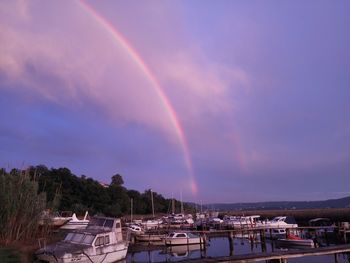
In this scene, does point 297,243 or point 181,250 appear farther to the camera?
point 181,250

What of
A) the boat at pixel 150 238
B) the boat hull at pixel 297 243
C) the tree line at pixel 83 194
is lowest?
the boat hull at pixel 297 243

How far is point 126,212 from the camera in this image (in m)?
103

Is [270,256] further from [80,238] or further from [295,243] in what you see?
[295,243]

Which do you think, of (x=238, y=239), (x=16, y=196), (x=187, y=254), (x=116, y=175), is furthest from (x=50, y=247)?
(x=116, y=175)

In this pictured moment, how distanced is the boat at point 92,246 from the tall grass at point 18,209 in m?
3.12

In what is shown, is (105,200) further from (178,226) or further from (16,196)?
(16,196)

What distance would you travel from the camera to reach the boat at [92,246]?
29.6 metres

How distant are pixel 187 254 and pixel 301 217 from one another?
51.9 metres

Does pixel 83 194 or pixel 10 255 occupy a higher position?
pixel 83 194

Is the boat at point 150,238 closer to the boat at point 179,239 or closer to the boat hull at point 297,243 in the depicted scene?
the boat at point 179,239

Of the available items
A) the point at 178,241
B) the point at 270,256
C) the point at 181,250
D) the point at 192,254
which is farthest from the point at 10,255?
the point at 178,241

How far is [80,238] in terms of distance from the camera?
111ft

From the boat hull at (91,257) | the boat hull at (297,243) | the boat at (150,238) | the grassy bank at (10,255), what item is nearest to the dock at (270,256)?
the boat hull at (91,257)

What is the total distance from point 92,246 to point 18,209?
6529 millimetres
